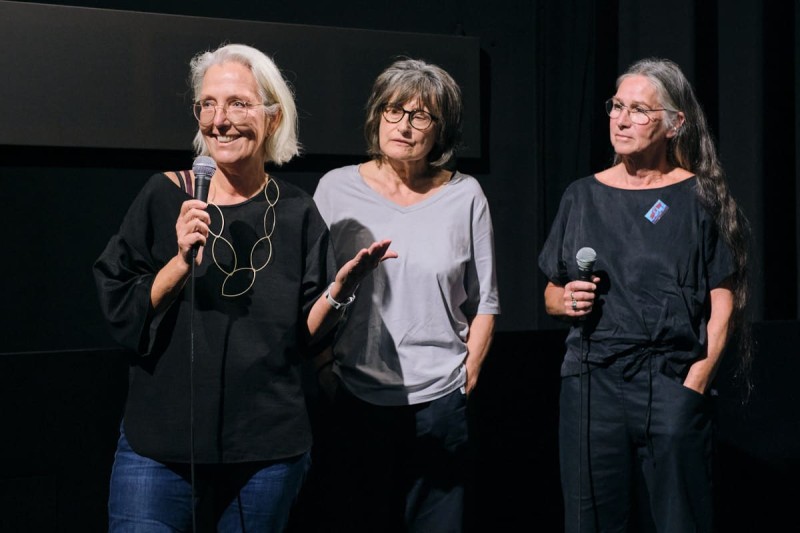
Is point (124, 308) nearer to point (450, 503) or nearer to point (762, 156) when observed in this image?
point (450, 503)

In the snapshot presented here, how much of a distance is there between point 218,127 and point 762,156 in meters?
2.20

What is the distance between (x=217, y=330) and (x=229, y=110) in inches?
18.8

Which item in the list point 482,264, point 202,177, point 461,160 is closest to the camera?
point 202,177

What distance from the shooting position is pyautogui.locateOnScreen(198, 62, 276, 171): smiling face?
194 cm

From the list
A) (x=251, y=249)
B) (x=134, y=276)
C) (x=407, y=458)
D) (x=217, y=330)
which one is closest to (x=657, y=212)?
(x=407, y=458)

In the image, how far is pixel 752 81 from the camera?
3.30 meters

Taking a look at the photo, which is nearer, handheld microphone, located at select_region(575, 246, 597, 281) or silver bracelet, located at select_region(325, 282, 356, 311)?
silver bracelet, located at select_region(325, 282, 356, 311)

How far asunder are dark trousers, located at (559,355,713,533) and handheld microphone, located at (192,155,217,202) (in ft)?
3.61

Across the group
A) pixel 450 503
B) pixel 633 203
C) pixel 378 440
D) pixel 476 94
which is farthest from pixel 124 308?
pixel 476 94

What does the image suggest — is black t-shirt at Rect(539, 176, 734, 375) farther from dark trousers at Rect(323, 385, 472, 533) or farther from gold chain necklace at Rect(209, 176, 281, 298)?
gold chain necklace at Rect(209, 176, 281, 298)

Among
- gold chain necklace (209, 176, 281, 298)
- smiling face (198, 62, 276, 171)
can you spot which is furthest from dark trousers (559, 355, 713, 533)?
smiling face (198, 62, 276, 171)

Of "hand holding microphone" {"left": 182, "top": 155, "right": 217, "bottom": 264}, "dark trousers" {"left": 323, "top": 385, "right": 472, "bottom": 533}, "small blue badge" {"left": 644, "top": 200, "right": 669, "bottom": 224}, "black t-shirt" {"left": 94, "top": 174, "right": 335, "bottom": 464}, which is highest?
"hand holding microphone" {"left": 182, "top": 155, "right": 217, "bottom": 264}

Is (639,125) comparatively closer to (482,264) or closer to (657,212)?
(657,212)

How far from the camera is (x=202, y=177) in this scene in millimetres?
1796
